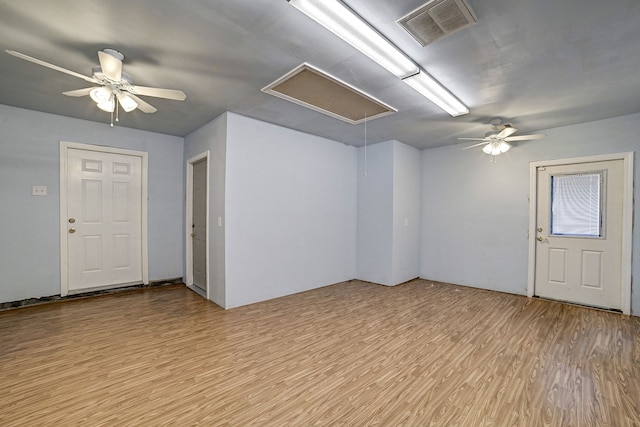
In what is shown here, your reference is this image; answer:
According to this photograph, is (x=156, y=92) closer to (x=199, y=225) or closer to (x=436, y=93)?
(x=199, y=225)

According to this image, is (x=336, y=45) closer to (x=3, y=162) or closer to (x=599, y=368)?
Result: (x=599, y=368)

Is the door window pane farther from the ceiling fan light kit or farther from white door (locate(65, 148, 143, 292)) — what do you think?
white door (locate(65, 148, 143, 292))

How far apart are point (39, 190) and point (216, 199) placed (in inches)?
95.5

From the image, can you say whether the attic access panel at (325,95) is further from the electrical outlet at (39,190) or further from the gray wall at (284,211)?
the electrical outlet at (39,190)

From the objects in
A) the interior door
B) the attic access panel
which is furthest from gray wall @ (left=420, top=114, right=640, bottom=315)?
the interior door

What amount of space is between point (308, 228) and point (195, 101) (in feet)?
8.09

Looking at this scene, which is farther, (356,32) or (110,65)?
(110,65)

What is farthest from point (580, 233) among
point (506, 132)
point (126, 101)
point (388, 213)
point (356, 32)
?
point (126, 101)

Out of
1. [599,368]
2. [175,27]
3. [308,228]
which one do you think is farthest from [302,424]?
[308,228]

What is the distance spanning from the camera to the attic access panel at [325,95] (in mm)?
2637

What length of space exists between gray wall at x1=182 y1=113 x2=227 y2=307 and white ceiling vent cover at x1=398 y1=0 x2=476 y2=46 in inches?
101

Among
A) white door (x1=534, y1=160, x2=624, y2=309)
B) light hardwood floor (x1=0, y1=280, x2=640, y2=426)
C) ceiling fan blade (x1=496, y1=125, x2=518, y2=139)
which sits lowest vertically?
light hardwood floor (x1=0, y1=280, x2=640, y2=426)

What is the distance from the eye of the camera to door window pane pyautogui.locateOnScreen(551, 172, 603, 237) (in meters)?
3.89

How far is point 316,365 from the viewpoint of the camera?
237cm
